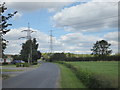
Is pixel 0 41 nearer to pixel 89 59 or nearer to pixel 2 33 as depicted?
pixel 2 33

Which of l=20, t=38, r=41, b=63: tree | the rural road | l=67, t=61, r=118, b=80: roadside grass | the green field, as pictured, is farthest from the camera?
l=20, t=38, r=41, b=63: tree

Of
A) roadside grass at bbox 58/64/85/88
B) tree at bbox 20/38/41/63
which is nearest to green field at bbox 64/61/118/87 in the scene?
roadside grass at bbox 58/64/85/88

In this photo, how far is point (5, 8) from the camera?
24.9m

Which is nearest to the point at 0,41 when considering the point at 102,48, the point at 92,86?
the point at 92,86

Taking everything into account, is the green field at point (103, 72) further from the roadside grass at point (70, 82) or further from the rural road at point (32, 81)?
the rural road at point (32, 81)

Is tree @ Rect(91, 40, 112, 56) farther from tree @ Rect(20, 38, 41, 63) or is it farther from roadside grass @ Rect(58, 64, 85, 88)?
roadside grass @ Rect(58, 64, 85, 88)

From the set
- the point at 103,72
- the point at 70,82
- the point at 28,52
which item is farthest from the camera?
the point at 28,52

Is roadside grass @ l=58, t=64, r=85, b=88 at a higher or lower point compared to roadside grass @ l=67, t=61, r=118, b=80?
lower

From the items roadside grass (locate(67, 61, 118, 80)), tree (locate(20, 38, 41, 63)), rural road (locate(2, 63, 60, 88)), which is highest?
tree (locate(20, 38, 41, 63))

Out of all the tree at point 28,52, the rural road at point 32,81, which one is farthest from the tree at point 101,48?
the rural road at point 32,81

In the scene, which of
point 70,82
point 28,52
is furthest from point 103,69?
point 28,52

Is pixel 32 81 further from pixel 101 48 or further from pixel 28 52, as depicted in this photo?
pixel 101 48

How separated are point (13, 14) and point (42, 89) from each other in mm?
14029

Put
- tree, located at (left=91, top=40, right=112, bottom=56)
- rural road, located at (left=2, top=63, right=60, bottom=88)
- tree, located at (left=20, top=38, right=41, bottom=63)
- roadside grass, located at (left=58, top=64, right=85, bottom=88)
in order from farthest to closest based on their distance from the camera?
tree, located at (left=91, top=40, right=112, bottom=56)
tree, located at (left=20, top=38, right=41, bottom=63)
rural road, located at (left=2, top=63, right=60, bottom=88)
roadside grass, located at (left=58, top=64, right=85, bottom=88)
